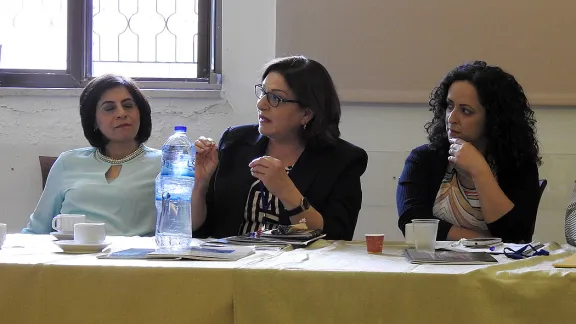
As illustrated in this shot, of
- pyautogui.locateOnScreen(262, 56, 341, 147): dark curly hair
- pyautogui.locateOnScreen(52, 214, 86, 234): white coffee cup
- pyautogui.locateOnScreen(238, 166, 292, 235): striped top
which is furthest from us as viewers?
pyautogui.locateOnScreen(262, 56, 341, 147): dark curly hair

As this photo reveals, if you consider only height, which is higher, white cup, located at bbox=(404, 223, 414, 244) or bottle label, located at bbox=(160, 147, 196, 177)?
bottle label, located at bbox=(160, 147, 196, 177)

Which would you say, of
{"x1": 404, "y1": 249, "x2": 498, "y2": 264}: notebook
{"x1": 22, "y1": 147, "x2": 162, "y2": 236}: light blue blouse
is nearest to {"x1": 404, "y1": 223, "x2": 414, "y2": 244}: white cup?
{"x1": 404, "y1": 249, "x2": 498, "y2": 264}: notebook

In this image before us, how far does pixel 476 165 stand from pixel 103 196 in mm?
1184

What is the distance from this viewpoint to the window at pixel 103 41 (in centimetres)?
321

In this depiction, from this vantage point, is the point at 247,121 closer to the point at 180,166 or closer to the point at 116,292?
the point at 180,166

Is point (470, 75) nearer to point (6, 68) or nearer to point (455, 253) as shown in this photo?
point (455, 253)

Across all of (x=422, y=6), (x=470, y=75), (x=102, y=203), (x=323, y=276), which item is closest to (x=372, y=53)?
(x=422, y=6)

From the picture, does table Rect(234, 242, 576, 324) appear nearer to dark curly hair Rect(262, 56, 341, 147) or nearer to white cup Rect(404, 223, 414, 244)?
white cup Rect(404, 223, 414, 244)

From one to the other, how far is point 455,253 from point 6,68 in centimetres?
245

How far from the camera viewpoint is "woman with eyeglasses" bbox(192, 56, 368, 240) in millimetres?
2141

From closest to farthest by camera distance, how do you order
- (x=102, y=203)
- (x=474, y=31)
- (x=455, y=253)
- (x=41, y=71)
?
(x=455, y=253), (x=102, y=203), (x=474, y=31), (x=41, y=71)

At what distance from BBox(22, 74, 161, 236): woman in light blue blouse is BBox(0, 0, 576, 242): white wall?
0.54 m

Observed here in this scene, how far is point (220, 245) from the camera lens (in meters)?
1.65

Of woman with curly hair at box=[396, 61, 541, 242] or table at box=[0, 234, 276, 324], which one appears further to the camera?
woman with curly hair at box=[396, 61, 541, 242]
